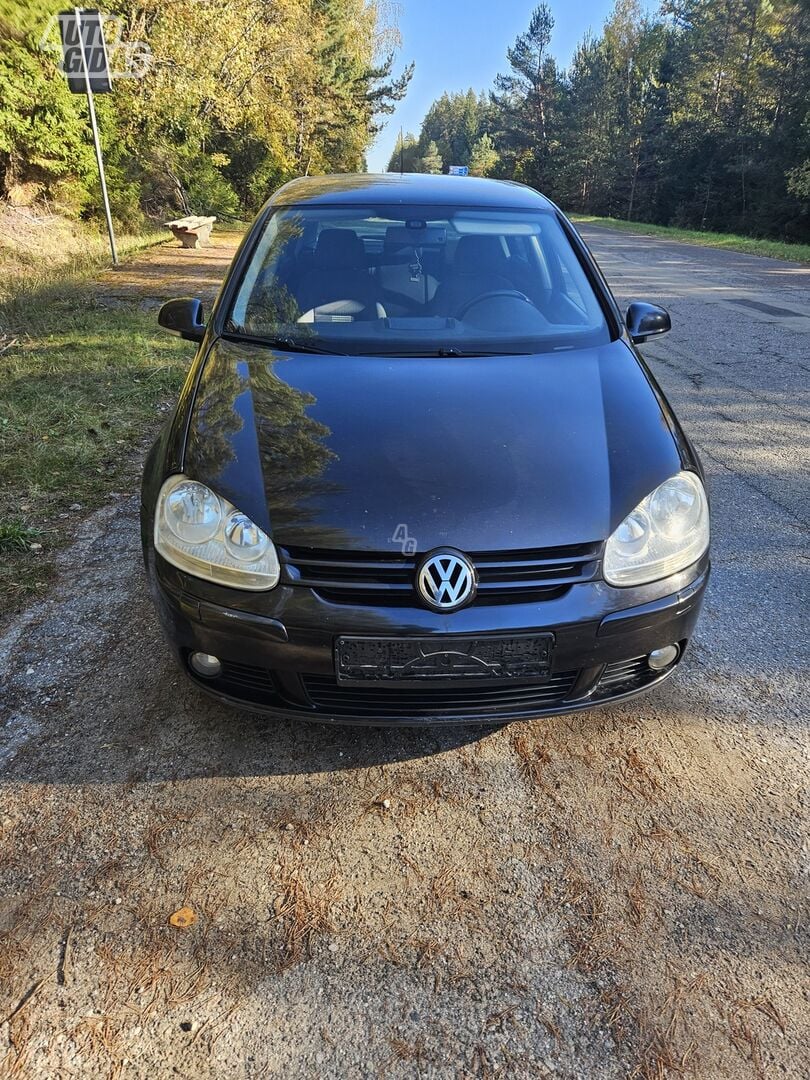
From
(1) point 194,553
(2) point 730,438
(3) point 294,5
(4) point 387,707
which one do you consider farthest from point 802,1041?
(3) point 294,5

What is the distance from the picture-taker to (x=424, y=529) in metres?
1.87

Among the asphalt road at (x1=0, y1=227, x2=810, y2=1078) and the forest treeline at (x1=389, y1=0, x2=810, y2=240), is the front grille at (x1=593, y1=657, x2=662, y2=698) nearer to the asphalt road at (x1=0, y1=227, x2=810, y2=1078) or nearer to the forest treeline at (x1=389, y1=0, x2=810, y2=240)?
the asphalt road at (x1=0, y1=227, x2=810, y2=1078)

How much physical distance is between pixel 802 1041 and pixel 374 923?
0.94m

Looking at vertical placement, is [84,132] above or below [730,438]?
above

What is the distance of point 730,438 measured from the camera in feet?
16.1

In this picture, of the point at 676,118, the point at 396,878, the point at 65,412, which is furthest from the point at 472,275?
the point at 676,118

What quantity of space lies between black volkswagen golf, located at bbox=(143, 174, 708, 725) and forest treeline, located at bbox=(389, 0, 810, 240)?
27.8 metres

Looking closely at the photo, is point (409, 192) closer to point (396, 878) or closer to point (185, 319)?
point (185, 319)

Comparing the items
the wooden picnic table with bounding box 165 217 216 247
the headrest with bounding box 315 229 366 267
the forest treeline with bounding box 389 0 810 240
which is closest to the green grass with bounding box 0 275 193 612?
the headrest with bounding box 315 229 366 267

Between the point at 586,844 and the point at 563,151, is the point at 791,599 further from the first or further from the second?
the point at 563,151

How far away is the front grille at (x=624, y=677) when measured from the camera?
6.69ft

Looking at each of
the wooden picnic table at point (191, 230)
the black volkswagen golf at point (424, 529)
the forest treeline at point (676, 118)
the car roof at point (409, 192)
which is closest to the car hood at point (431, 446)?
the black volkswagen golf at point (424, 529)

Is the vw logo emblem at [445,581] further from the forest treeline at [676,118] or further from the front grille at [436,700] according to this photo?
the forest treeline at [676,118]

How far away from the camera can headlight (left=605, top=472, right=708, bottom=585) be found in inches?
76.7
